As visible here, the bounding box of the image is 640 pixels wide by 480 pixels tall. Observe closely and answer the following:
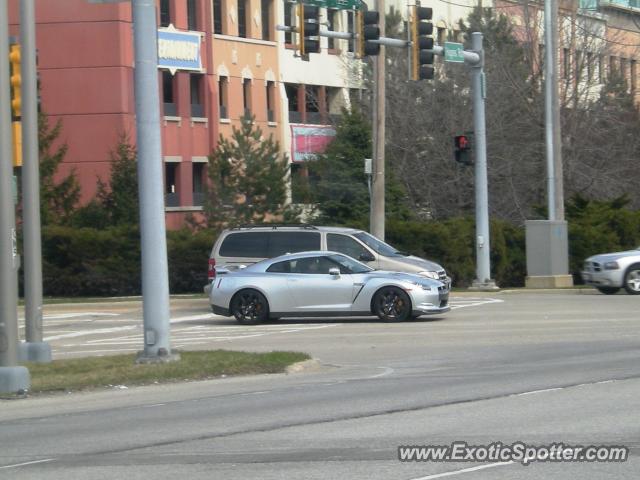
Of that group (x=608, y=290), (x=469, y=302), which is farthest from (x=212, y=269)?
(x=608, y=290)

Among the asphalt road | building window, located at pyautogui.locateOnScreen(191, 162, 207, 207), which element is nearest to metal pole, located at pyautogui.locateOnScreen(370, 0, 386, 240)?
the asphalt road

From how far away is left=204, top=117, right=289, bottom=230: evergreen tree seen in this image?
39.8 meters

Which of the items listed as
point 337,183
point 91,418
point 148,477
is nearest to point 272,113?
point 337,183

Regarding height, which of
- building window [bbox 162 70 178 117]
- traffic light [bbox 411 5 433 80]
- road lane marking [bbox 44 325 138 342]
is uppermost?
building window [bbox 162 70 178 117]

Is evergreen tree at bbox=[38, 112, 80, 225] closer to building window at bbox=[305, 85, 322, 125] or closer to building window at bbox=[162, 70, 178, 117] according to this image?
building window at bbox=[162, 70, 178, 117]

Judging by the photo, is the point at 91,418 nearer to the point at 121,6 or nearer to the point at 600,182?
the point at 121,6

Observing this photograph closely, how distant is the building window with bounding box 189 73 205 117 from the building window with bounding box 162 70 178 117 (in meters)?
0.99

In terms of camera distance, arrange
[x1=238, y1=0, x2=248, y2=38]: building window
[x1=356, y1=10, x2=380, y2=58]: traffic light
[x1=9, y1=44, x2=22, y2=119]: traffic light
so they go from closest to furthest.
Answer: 1. [x1=9, y1=44, x2=22, y2=119]: traffic light
2. [x1=356, y1=10, x2=380, y2=58]: traffic light
3. [x1=238, y1=0, x2=248, y2=38]: building window

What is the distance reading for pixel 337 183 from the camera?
44.0 meters

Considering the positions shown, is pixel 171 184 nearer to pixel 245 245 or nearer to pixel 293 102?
pixel 293 102

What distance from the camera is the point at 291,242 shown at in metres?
28.4

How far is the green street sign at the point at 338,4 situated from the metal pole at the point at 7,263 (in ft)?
35.1

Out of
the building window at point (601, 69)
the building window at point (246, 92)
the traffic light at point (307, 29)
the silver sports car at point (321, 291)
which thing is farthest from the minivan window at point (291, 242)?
the building window at point (246, 92)

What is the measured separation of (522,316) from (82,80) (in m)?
26.9
